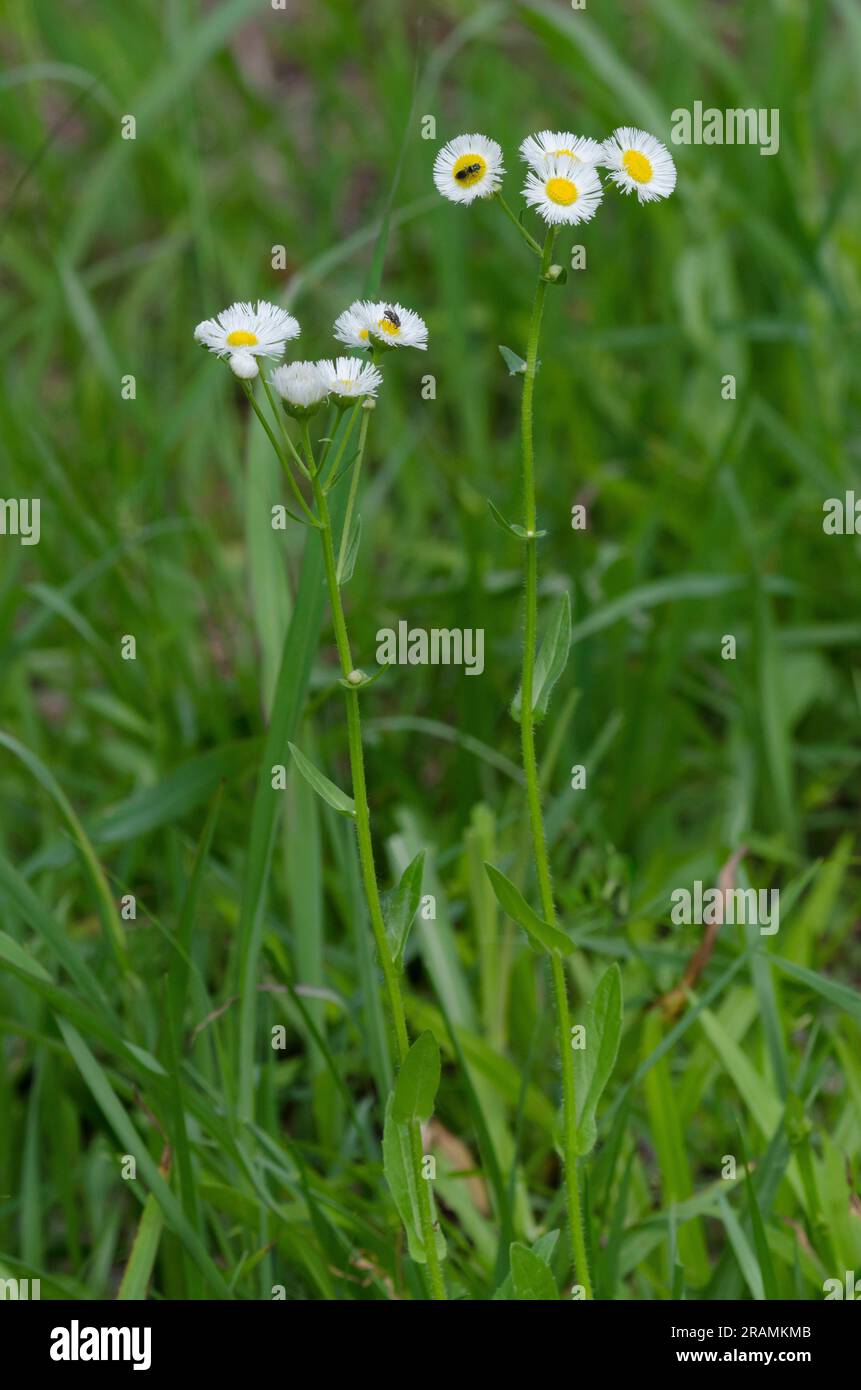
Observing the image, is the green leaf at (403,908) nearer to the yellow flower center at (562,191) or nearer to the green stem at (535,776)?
the green stem at (535,776)

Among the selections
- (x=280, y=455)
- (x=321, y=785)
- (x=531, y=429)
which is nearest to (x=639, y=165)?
(x=531, y=429)

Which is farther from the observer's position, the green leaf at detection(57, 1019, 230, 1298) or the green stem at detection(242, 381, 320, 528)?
the green leaf at detection(57, 1019, 230, 1298)

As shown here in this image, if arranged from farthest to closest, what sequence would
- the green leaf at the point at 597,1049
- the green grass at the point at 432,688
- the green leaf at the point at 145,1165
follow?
the green grass at the point at 432,688 < the green leaf at the point at 145,1165 < the green leaf at the point at 597,1049

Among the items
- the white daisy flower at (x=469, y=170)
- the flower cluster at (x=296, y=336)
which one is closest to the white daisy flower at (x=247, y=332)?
the flower cluster at (x=296, y=336)

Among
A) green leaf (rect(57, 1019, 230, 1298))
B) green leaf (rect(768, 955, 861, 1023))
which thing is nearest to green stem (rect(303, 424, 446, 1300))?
green leaf (rect(57, 1019, 230, 1298))

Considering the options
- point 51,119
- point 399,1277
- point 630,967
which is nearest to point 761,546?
point 630,967

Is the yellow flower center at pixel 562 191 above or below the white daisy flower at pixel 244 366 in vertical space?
above

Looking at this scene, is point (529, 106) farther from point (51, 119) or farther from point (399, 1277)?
point (399, 1277)

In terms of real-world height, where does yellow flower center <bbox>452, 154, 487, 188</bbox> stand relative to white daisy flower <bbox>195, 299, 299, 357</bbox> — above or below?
above

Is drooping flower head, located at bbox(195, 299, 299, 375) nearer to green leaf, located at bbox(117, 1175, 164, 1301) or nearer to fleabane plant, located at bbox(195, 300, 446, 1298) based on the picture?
fleabane plant, located at bbox(195, 300, 446, 1298)
